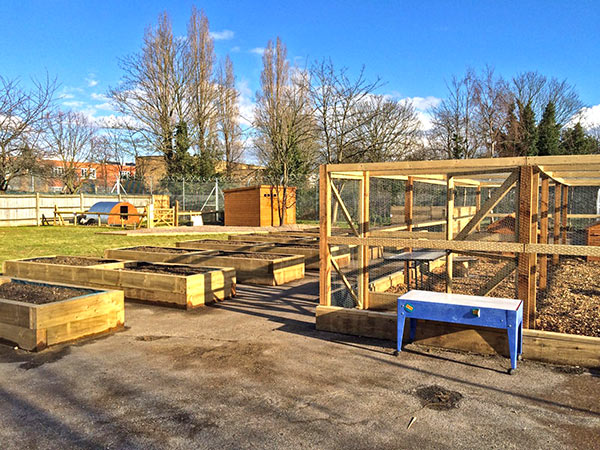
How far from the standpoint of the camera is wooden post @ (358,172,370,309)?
22.6 ft

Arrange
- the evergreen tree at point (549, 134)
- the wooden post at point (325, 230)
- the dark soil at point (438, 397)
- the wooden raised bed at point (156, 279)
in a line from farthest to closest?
the evergreen tree at point (549, 134) < the wooden raised bed at point (156, 279) < the wooden post at point (325, 230) < the dark soil at point (438, 397)

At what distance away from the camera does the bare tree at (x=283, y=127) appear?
30562 millimetres

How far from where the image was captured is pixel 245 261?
35.8 ft

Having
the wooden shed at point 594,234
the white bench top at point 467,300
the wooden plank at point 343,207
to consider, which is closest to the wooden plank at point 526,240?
the white bench top at point 467,300

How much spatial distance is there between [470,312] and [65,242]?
1687 cm

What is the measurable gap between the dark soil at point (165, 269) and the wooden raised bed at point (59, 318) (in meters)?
2.47

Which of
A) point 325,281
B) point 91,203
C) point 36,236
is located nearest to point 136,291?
point 325,281

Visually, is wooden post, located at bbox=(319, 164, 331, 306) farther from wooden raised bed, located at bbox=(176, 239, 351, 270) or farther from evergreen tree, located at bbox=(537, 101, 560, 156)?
evergreen tree, located at bbox=(537, 101, 560, 156)

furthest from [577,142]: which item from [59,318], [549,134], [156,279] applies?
[59,318]

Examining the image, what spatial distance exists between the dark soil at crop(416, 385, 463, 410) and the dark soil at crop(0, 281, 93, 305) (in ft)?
16.1

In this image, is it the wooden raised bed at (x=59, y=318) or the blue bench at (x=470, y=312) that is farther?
the wooden raised bed at (x=59, y=318)

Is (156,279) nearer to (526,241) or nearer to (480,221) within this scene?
(480,221)

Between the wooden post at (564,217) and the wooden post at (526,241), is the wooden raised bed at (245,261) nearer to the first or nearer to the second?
the wooden post at (526,241)

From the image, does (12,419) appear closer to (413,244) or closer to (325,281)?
(325,281)
